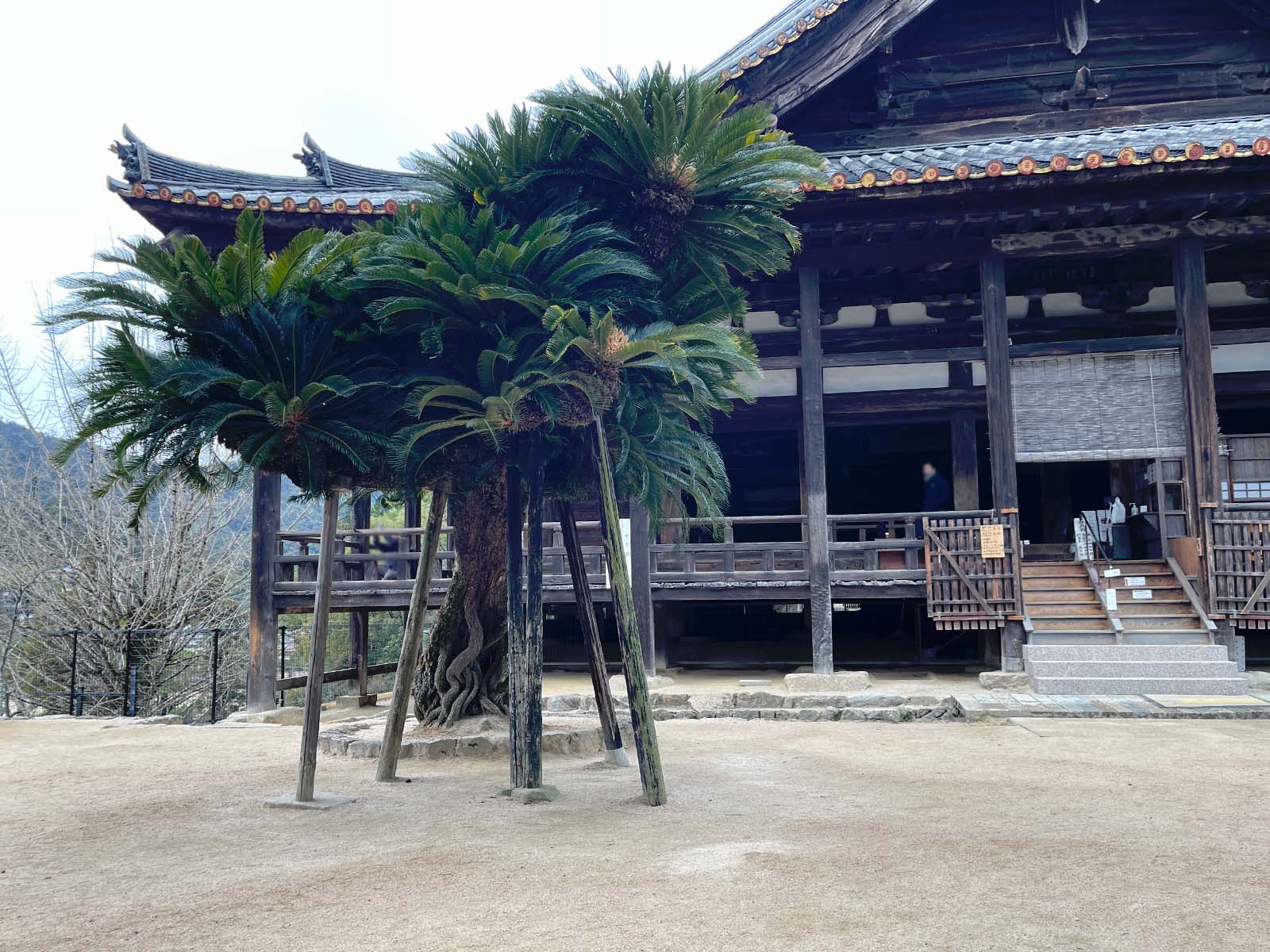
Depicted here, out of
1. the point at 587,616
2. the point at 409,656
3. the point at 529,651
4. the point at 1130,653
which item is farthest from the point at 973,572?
the point at 409,656

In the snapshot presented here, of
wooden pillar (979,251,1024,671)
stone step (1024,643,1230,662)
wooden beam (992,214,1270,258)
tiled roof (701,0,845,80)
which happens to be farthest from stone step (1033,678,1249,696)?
tiled roof (701,0,845,80)

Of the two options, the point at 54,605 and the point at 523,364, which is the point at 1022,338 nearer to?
the point at 523,364

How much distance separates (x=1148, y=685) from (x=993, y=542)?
2045 mm

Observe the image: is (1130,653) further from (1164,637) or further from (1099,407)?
(1099,407)

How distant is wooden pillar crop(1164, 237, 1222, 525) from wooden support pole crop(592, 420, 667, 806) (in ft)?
25.5

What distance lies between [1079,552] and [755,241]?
8632mm

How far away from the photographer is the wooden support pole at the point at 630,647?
5328 millimetres

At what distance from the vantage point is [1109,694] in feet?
31.3

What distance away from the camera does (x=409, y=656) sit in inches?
247

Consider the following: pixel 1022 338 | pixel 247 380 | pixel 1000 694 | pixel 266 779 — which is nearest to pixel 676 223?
pixel 247 380

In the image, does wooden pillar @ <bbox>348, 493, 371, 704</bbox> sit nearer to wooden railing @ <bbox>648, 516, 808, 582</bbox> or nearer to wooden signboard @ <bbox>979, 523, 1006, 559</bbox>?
wooden railing @ <bbox>648, 516, 808, 582</bbox>

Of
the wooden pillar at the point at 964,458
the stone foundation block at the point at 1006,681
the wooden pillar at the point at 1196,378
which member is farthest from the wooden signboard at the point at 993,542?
the wooden pillar at the point at 964,458

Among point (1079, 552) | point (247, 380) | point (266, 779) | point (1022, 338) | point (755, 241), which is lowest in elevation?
point (266, 779)

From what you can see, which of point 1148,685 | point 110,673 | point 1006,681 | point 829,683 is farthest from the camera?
point 110,673
